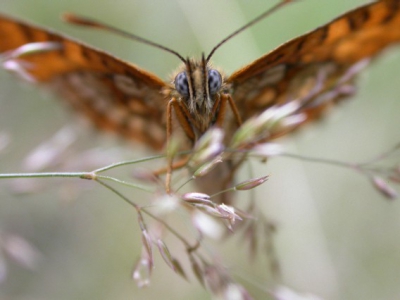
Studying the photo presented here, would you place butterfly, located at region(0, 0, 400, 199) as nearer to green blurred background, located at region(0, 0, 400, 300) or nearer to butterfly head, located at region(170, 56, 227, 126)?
butterfly head, located at region(170, 56, 227, 126)

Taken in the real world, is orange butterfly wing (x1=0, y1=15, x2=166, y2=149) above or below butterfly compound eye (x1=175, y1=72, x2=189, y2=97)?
above

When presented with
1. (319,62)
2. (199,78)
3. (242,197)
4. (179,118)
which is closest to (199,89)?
(199,78)

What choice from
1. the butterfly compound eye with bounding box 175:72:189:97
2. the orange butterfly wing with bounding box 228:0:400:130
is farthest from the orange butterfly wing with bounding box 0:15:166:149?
→ the orange butterfly wing with bounding box 228:0:400:130

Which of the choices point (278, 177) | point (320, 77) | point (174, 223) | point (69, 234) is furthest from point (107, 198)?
point (320, 77)

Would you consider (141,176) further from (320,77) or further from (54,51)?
(320,77)

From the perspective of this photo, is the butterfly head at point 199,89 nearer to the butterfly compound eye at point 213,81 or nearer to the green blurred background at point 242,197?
the butterfly compound eye at point 213,81
